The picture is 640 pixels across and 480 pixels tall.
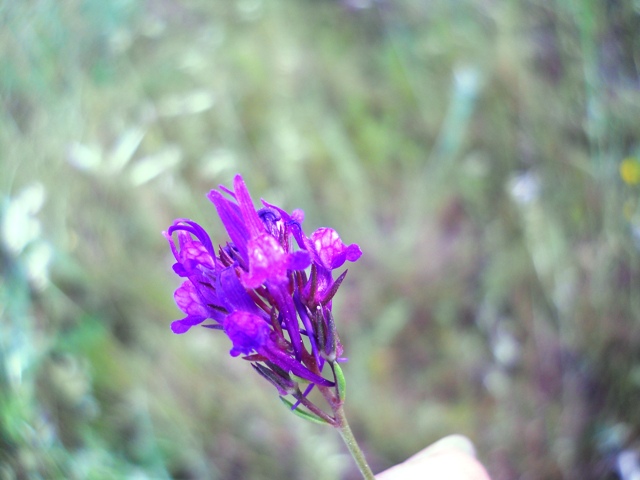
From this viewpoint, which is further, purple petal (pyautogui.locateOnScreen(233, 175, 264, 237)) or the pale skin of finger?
the pale skin of finger

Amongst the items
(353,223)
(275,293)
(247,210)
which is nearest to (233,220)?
(247,210)

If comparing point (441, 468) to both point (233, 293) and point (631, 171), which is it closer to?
point (233, 293)

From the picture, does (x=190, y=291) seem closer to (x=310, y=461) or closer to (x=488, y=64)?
(x=310, y=461)

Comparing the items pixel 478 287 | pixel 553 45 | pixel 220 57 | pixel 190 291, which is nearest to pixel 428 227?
pixel 478 287

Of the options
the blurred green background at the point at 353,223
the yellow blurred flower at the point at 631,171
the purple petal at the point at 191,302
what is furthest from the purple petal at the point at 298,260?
the yellow blurred flower at the point at 631,171

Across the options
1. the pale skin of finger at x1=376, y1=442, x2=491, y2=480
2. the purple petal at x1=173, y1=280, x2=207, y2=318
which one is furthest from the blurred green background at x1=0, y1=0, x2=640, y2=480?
the purple petal at x1=173, y1=280, x2=207, y2=318

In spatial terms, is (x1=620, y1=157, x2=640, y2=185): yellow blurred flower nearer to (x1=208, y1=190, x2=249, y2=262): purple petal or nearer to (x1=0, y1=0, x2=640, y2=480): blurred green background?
(x1=0, y1=0, x2=640, y2=480): blurred green background

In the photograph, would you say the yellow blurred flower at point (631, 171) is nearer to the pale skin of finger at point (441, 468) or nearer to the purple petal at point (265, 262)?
the pale skin of finger at point (441, 468)
